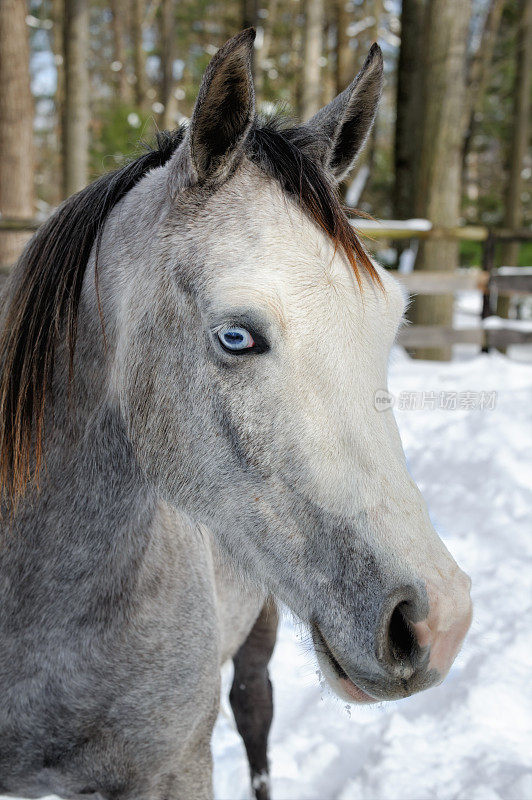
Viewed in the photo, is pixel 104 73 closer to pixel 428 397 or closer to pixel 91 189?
pixel 428 397

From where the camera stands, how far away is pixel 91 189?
1.76 meters

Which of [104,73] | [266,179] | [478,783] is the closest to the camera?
[266,179]

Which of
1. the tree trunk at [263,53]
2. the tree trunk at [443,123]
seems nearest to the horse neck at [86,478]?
the tree trunk at [443,123]

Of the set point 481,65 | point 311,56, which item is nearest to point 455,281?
point 311,56

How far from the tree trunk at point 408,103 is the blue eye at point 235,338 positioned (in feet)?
30.0

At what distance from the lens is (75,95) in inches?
348

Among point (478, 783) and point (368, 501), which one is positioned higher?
point (368, 501)

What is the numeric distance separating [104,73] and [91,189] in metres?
26.3

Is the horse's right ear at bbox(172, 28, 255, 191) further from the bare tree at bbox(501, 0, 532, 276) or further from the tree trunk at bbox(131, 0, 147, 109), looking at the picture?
the tree trunk at bbox(131, 0, 147, 109)

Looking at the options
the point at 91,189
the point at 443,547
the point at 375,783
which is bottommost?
the point at 375,783

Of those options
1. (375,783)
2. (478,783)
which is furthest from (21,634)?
(478,783)

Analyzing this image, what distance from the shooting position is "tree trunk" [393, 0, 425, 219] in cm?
995

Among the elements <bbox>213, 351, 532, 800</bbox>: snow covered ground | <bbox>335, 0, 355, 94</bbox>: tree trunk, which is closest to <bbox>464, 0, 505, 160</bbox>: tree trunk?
<bbox>335, 0, 355, 94</bbox>: tree trunk

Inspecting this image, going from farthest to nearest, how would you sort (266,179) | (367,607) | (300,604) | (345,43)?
1. (345,43)
2. (266,179)
3. (300,604)
4. (367,607)
